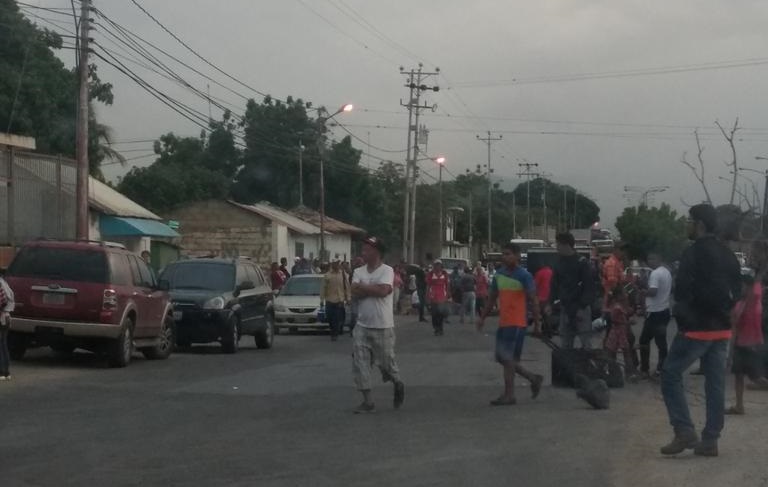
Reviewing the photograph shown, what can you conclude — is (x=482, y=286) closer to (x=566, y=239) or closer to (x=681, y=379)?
(x=566, y=239)

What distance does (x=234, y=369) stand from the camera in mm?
19750

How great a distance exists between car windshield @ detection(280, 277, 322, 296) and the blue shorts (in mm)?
17858

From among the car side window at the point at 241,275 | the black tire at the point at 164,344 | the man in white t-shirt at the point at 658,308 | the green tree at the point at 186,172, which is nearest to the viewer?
the man in white t-shirt at the point at 658,308

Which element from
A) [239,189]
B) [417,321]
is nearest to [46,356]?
[417,321]

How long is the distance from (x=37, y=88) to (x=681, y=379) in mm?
33109

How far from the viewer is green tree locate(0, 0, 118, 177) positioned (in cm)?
3941

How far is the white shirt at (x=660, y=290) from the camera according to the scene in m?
17.2

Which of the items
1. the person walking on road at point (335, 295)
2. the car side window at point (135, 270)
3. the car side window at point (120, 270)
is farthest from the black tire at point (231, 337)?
the person walking on road at point (335, 295)

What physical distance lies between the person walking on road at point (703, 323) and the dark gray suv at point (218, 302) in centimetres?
1376

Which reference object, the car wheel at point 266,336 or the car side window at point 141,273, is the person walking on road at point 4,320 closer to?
the car side window at point 141,273

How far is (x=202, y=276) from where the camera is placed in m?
24.2

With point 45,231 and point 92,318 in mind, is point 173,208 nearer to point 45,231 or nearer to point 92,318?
point 45,231

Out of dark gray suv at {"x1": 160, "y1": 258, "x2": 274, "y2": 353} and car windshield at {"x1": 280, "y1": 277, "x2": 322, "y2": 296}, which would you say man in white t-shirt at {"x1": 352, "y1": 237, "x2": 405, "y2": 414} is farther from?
car windshield at {"x1": 280, "y1": 277, "x2": 322, "y2": 296}

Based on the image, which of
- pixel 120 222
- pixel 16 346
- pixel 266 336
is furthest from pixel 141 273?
pixel 120 222
